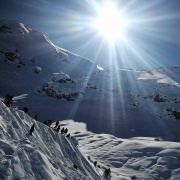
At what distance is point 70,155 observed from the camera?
20.2 metres

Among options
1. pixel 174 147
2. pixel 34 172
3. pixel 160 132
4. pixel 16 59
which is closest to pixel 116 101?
pixel 160 132

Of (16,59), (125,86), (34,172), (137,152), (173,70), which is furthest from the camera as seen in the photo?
(173,70)

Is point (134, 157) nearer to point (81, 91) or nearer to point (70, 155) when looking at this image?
point (70, 155)

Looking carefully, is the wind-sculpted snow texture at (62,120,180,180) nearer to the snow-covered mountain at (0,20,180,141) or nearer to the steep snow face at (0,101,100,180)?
the steep snow face at (0,101,100,180)

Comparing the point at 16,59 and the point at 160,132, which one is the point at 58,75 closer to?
the point at 16,59

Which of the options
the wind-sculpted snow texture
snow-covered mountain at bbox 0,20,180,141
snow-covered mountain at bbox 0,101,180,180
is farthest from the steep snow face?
snow-covered mountain at bbox 0,20,180,141

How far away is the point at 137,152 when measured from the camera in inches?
1277

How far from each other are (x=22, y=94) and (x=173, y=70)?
2847 inches

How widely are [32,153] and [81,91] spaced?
54.1 meters

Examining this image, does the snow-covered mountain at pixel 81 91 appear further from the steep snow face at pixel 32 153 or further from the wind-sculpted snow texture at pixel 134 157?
the steep snow face at pixel 32 153

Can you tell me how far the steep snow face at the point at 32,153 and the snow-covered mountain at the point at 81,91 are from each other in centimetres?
2492

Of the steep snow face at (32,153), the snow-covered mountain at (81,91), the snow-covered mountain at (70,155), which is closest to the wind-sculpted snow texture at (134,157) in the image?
the snow-covered mountain at (70,155)

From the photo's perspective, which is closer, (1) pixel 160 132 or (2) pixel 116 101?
(1) pixel 160 132

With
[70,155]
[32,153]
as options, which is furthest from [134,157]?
[32,153]
